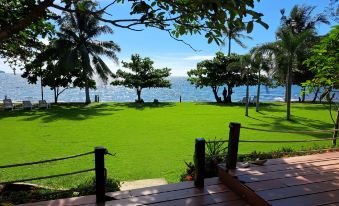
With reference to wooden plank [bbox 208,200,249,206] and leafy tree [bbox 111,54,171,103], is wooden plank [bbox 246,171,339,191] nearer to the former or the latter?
wooden plank [bbox 208,200,249,206]

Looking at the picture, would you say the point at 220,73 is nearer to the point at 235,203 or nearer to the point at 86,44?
the point at 86,44

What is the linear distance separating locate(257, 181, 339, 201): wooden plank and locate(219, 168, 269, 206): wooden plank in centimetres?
9

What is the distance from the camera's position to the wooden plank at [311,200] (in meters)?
3.88

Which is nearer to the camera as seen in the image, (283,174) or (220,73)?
(283,174)

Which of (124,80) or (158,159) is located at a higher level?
(124,80)

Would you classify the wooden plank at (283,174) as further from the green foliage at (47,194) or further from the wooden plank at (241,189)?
the green foliage at (47,194)

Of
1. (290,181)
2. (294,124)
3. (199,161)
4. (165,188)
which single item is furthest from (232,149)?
(294,124)

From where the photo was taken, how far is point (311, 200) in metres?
3.99

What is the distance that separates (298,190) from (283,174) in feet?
2.18

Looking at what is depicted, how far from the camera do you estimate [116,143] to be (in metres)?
10.7

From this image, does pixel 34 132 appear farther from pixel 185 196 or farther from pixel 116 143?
pixel 185 196

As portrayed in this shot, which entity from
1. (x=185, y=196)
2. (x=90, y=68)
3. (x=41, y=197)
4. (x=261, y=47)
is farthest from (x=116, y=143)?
(x=90, y=68)

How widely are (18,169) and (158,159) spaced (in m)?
3.70

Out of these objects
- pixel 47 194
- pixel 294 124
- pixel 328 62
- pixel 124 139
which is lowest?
pixel 124 139
